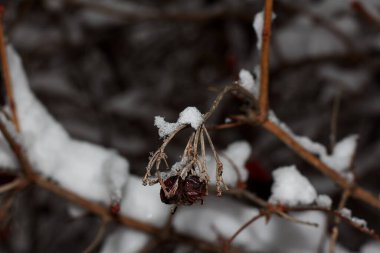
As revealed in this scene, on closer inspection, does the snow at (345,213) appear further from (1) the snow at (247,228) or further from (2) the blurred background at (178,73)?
(2) the blurred background at (178,73)

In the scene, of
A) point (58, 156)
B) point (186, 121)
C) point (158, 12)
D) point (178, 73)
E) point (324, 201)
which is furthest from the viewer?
point (178, 73)

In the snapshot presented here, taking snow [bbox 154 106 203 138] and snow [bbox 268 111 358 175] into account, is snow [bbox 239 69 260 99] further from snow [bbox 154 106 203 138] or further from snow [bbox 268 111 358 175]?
snow [bbox 154 106 203 138]

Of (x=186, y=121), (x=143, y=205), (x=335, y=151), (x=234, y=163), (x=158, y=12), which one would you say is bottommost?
(x=143, y=205)

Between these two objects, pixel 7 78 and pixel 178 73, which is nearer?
pixel 7 78

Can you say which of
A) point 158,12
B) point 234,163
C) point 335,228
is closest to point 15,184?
point 234,163

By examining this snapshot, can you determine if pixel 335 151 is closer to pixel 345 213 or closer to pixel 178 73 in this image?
pixel 345 213

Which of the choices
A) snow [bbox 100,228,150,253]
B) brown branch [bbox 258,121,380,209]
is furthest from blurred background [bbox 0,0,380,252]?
brown branch [bbox 258,121,380,209]

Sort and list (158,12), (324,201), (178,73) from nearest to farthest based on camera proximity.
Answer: (324,201), (158,12), (178,73)
